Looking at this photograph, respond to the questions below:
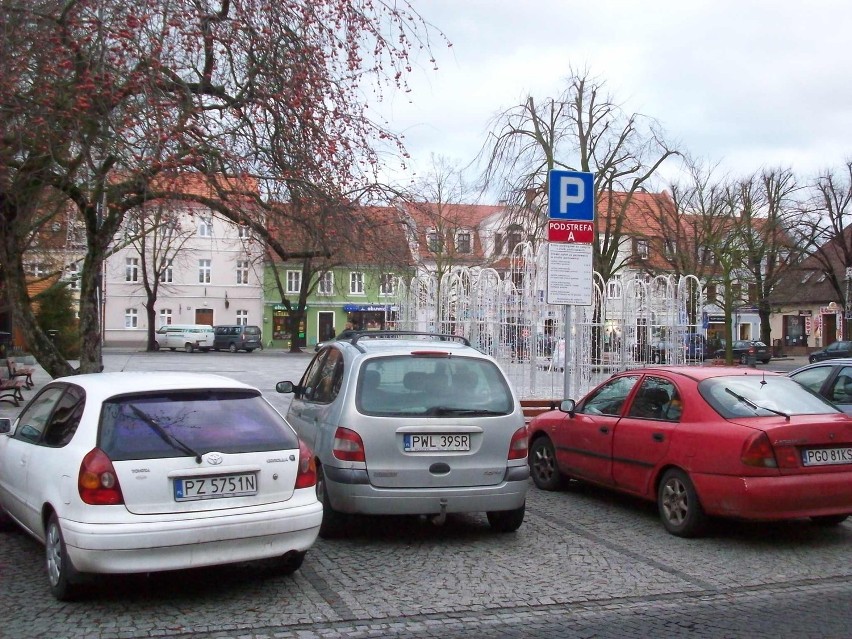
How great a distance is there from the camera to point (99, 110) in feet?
31.3

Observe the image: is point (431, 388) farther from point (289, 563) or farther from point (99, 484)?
point (99, 484)

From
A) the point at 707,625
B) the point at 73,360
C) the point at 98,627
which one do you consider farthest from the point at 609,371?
the point at 73,360

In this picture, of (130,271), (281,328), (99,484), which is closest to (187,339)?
(130,271)

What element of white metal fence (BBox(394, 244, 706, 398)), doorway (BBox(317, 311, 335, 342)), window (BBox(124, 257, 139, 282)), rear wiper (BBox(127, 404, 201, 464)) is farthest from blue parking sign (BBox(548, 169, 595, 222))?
doorway (BBox(317, 311, 335, 342))

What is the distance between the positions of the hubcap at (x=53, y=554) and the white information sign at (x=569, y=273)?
279 inches

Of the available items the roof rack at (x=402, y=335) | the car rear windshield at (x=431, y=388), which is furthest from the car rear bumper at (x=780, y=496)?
the roof rack at (x=402, y=335)

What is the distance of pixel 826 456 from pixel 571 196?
17.3 ft

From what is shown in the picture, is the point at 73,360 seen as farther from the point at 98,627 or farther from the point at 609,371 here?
the point at 98,627

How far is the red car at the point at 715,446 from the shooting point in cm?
673

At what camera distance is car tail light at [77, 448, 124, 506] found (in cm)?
508

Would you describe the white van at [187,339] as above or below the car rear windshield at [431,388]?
below

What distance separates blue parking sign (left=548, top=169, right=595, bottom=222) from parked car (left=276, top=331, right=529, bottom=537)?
4.23m

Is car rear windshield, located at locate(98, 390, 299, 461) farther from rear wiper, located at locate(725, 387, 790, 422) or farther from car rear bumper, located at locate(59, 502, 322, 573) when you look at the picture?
rear wiper, located at locate(725, 387, 790, 422)

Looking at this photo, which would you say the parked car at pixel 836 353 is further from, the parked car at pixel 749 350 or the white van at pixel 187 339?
the white van at pixel 187 339
